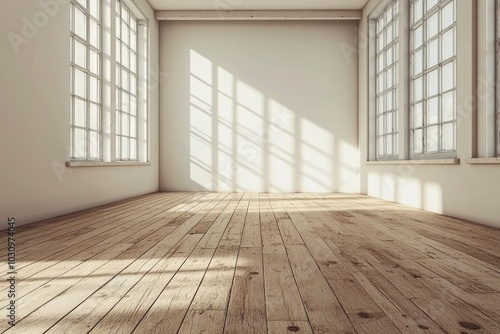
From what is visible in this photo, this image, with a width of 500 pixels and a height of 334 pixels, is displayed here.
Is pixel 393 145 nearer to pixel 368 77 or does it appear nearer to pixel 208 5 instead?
pixel 368 77

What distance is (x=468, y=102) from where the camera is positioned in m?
3.76

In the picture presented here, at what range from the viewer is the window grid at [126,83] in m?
6.06

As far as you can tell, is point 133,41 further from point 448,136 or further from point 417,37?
point 448,136

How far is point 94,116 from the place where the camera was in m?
5.13

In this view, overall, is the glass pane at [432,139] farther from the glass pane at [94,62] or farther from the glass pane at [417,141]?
the glass pane at [94,62]

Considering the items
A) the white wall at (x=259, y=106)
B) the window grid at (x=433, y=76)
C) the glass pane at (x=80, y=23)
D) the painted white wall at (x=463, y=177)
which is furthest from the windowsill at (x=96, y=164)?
the window grid at (x=433, y=76)

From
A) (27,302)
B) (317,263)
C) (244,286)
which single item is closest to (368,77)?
(317,263)

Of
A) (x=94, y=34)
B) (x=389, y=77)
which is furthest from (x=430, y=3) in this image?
(x=94, y=34)

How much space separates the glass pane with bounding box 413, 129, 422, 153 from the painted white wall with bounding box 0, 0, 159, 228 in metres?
4.04

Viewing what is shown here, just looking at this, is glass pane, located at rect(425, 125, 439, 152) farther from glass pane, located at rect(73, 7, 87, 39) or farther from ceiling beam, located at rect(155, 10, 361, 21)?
glass pane, located at rect(73, 7, 87, 39)

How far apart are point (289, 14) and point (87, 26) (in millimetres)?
3942

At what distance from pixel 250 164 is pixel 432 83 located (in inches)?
147

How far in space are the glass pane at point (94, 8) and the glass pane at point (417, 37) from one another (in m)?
4.13

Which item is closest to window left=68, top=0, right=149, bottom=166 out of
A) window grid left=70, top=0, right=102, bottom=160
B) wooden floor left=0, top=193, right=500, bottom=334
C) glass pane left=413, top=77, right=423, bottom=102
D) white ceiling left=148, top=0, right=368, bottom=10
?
window grid left=70, top=0, right=102, bottom=160
